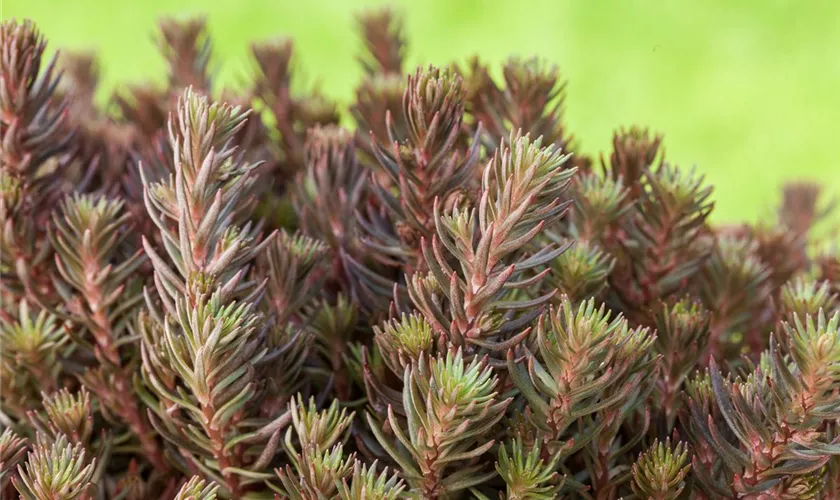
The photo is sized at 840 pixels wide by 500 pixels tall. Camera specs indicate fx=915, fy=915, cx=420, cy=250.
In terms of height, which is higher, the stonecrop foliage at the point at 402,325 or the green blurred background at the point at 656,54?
the green blurred background at the point at 656,54

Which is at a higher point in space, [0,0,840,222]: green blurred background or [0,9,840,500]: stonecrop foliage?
[0,0,840,222]: green blurred background

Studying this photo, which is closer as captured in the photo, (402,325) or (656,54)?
A: (402,325)

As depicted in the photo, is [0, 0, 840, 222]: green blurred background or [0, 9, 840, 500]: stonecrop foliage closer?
[0, 9, 840, 500]: stonecrop foliage

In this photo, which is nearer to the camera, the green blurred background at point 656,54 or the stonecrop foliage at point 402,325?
the stonecrop foliage at point 402,325

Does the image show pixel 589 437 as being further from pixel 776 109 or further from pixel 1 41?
pixel 776 109
